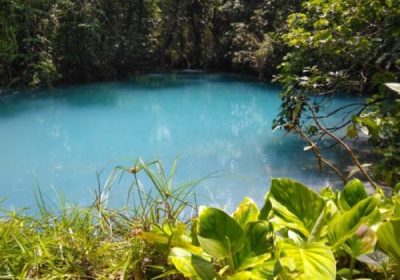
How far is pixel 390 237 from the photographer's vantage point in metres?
0.68

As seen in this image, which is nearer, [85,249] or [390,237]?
[390,237]

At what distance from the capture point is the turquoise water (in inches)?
191

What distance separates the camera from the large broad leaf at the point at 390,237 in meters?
0.67

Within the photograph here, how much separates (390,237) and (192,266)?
319mm

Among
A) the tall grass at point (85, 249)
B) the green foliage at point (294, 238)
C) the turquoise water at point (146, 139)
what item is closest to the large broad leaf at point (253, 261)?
the green foliage at point (294, 238)

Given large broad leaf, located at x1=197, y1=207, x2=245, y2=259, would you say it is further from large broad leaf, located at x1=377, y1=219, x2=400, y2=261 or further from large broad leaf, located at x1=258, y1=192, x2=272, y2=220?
large broad leaf, located at x1=377, y1=219, x2=400, y2=261

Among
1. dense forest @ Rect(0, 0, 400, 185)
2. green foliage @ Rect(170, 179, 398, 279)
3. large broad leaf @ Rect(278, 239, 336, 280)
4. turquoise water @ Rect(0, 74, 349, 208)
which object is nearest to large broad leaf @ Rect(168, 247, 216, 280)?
green foliage @ Rect(170, 179, 398, 279)

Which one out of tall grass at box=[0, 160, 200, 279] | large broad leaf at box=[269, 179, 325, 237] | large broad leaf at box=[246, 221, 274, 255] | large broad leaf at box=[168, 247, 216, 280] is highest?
large broad leaf at box=[269, 179, 325, 237]

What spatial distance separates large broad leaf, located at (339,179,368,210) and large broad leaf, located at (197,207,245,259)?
0.24 metres

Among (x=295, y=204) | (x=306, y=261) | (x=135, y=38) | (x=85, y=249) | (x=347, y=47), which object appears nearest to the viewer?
(x=306, y=261)

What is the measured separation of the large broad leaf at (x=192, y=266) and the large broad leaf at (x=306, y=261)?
0.11 m

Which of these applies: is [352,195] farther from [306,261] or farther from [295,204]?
[306,261]

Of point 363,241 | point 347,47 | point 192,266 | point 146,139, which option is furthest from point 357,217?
point 146,139

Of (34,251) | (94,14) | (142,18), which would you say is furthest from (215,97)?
(34,251)
